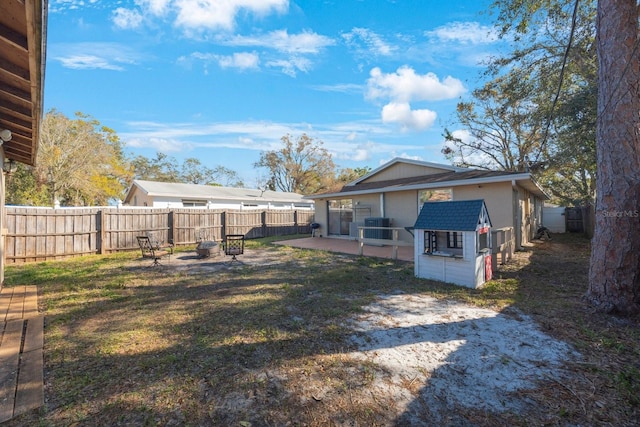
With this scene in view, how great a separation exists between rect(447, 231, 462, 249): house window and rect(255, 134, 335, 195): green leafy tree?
28.2 metres

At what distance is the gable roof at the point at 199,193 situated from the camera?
18847 millimetres

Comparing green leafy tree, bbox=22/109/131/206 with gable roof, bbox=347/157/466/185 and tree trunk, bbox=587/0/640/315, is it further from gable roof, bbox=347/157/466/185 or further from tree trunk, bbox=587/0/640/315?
tree trunk, bbox=587/0/640/315

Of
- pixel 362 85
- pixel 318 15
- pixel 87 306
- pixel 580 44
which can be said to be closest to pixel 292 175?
pixel 362 85

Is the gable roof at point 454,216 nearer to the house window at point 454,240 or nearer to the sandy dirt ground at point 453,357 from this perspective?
the house window at point 454,240

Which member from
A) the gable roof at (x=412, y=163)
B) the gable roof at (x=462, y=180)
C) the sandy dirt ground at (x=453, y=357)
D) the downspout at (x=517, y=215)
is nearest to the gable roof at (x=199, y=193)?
the gable roof at (x=412, y=163)

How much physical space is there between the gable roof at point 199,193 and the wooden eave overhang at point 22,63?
12.7m

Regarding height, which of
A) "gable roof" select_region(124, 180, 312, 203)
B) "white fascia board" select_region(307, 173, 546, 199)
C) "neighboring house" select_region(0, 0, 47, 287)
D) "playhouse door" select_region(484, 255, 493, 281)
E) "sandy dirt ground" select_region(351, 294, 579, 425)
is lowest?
"sandy dirt ground" select_region(351, 294, 579, 425)

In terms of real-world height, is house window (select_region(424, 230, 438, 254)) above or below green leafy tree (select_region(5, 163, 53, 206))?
below

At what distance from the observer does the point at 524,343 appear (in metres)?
3.42

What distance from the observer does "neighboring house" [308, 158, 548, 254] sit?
31.6 feet

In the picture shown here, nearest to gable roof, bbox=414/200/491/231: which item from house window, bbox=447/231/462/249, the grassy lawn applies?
house window, bbox=447/231/462/249

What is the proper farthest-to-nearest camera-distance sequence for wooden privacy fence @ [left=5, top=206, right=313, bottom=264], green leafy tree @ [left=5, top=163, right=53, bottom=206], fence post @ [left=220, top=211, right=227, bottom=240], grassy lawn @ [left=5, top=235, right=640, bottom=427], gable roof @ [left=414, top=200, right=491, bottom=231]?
green leafy tree @ [left=5, top=163, right=53, bottom=206]
fence post @ [left=220, top=211, right=227, bottom=240]
wooden privacy fence @ [left=5, top=206, right=313, bottom=264]
gable roof @ [left=414, top=200, right=491, bottom=231]
grassy lawn @ [left=5, top=235, right=640, bottom=427]

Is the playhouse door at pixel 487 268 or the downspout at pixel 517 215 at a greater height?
the downspout at pixel 517 215

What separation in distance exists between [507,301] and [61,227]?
1396 cm
